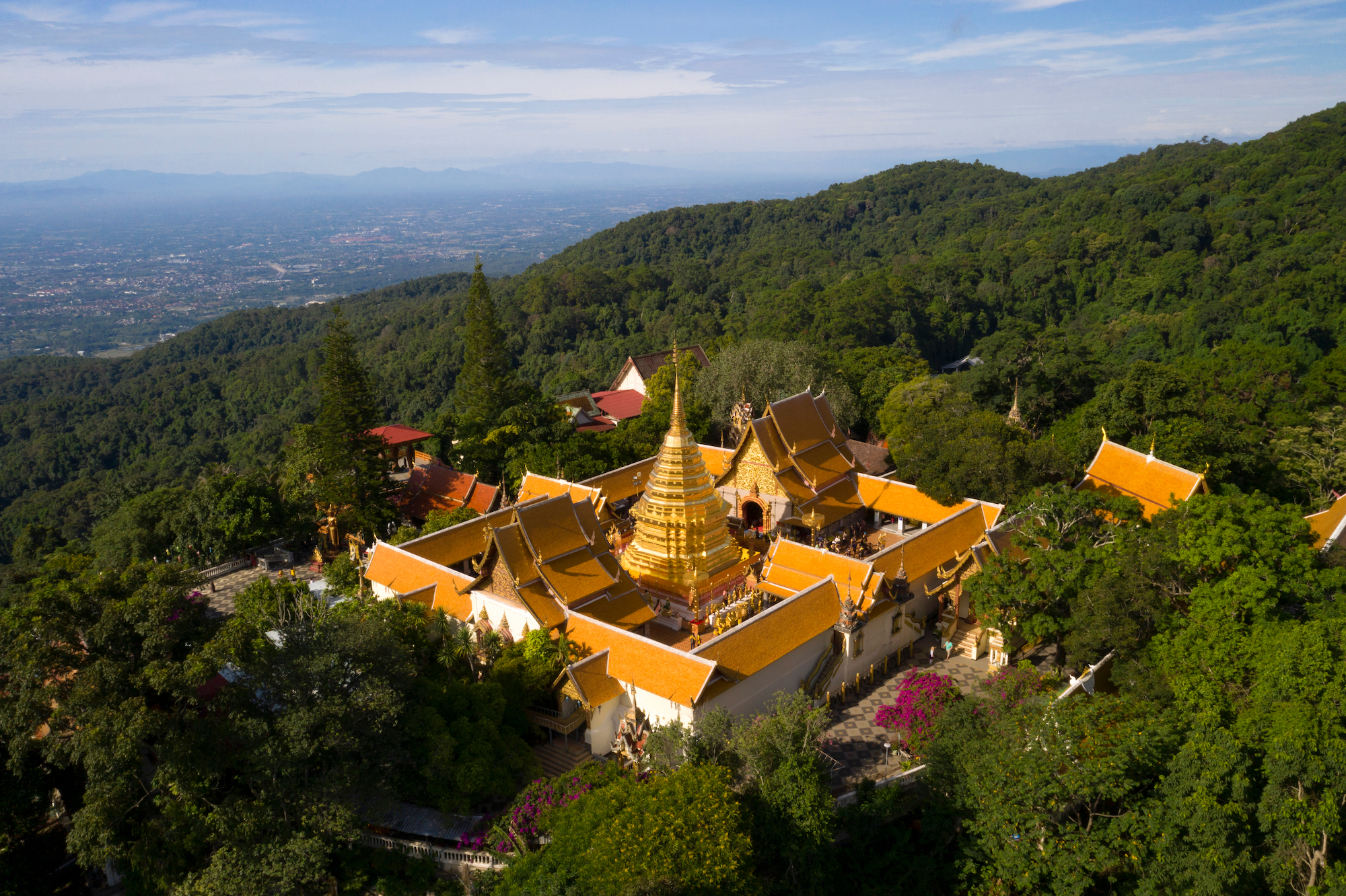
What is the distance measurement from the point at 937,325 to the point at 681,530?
51.7 metres

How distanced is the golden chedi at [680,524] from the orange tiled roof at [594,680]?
500 centimetres

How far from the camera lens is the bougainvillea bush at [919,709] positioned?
16.5 meters

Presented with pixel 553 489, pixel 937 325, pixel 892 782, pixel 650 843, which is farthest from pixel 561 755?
pixel 937 325

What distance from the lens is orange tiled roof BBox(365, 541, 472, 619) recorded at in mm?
20969

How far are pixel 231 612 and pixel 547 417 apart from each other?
13.7 m

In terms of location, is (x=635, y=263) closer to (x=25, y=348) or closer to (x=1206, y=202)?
(x=1206, y=202)

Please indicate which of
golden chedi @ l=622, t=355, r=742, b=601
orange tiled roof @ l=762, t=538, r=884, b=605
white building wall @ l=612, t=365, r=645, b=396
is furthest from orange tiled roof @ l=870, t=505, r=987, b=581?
white building wall @ l=612, t=365, r=645, b=396

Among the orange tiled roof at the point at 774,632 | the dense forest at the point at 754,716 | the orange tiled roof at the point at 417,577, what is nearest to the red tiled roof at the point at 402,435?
the dense forest at the point at 754,716

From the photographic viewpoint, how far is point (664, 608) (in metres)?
22.6

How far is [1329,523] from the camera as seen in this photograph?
22266mm

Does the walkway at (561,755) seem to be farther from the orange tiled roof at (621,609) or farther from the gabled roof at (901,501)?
the gabled roof at (901,501)

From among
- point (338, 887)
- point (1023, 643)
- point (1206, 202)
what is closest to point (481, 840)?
point (338, 887)

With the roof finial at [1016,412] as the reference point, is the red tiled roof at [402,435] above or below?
below

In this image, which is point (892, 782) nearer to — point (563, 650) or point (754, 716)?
point (754, 716)
